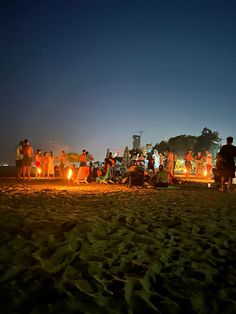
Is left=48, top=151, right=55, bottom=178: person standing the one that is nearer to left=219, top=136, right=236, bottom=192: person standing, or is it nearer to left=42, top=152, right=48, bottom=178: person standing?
left=42, top=152, right=48, bottom=178: person standing

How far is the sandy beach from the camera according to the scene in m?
2.68

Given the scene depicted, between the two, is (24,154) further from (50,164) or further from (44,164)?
(44,164)

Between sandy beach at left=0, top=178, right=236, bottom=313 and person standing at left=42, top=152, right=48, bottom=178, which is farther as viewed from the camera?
person standing at left=42, top=152, right=48, bottom=178

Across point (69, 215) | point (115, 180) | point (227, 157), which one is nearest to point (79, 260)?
point (69, 215)

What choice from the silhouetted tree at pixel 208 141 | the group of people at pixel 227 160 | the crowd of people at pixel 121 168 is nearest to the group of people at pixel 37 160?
the crowd of people at pixel 121 168

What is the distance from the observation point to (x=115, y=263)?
353cm

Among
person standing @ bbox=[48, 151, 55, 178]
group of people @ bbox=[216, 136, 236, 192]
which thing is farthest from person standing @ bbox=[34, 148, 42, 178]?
group of people @ bbox=[216, 136, 236, 192]

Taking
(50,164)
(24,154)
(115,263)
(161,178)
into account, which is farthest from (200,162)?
(115,263)

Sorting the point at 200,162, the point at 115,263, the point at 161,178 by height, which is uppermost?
the point at 200,162

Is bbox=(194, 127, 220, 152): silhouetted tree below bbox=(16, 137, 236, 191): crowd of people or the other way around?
→ the other way around

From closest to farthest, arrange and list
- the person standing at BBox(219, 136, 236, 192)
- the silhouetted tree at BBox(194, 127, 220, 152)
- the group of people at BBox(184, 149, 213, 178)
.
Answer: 1. the person standing at BBox(219, 136, 236, 192)
2. the group of people at BBox(184, 149, 213, 178)
3. the silhouetted tree at BBox(194, 127, 220, 152)

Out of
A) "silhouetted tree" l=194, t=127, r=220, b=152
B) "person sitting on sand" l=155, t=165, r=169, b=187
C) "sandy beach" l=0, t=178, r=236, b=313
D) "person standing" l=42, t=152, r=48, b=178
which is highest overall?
"silhouetted tree" l=194, t=127, r=220, b=152

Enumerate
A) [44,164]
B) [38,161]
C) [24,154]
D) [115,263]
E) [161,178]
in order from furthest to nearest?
[44,164], [38,161], [24,154], [161,178], [115,263]

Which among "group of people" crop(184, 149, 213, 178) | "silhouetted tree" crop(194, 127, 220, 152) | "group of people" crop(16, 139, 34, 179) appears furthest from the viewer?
"silhouetted tree" crop(194, 127, 220, 152)
